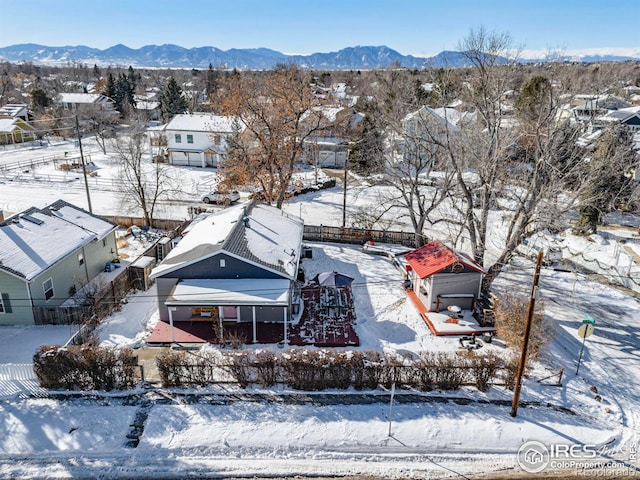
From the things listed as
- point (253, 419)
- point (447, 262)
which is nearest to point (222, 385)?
point (253, 419)

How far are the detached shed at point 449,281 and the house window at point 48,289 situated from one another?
17195mm

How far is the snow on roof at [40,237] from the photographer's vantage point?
62.5ft

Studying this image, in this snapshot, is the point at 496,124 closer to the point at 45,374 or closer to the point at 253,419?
the point at 253,419

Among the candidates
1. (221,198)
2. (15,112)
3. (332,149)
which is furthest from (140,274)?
(15,112)

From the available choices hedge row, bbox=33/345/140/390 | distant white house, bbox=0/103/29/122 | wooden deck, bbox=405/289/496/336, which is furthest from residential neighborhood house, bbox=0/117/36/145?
wooden deck, bbox=405/289/496/336

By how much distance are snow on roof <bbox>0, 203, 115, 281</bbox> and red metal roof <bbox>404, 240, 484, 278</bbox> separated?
16881 mm

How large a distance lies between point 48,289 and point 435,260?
59.6 feet

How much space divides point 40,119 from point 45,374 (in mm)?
72683

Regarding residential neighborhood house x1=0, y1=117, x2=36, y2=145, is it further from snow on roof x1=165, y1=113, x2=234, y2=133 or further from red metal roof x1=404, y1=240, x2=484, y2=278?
→ red metal roof x1=404, y1=240, x2=484, y2=278

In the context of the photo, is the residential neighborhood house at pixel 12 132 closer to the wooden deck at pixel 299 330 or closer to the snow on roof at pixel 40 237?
the snow on roof at pixel 40 237

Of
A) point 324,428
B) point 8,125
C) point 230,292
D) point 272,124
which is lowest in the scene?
point 324,428

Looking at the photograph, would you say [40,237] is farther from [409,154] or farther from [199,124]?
[199,124]

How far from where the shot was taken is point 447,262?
67.6ft

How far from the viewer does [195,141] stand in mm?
49000
